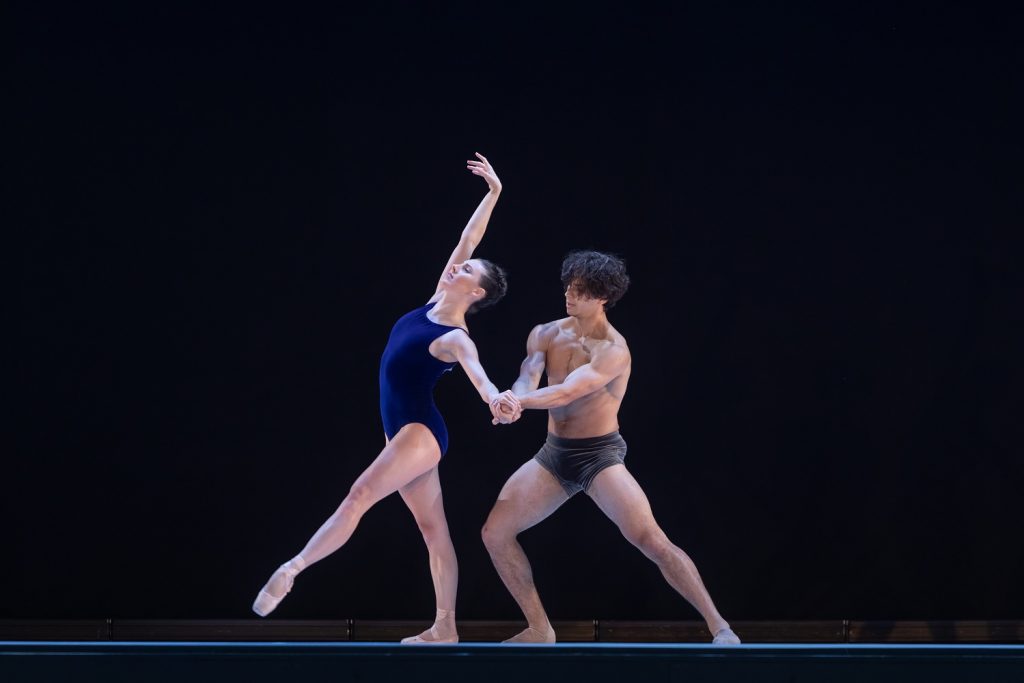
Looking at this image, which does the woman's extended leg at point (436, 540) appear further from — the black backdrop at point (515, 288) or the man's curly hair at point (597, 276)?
the black backdrop at point (515, 288)

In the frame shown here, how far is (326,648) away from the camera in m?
2.95

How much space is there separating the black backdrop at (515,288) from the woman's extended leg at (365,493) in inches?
62.6

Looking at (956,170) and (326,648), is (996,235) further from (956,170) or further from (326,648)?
(326,648)

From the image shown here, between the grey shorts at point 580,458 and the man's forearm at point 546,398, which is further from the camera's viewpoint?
the grey shorts at point 580,458

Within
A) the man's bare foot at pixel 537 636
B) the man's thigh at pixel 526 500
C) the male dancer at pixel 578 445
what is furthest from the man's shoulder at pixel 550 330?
the man's bare foot at pixel 537 636

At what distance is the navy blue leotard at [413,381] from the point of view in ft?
12.8

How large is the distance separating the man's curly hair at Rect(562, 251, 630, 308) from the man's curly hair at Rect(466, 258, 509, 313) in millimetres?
273

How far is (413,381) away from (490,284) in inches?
19.9

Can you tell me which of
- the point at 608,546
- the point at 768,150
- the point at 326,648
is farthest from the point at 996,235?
the point at 326,648

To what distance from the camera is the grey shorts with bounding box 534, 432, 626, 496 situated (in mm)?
3990

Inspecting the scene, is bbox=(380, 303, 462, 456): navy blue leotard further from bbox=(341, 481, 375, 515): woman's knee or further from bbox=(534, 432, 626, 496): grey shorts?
bbox=(534, 432, 626, 496): grey shorts

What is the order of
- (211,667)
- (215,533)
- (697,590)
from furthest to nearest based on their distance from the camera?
(215,533) → (697,590) → (211,667)

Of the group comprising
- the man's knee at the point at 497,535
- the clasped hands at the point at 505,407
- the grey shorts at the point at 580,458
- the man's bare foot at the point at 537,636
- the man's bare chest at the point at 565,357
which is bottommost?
the man's bare foot at the point at 537,636

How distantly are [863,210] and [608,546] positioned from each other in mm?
2236
